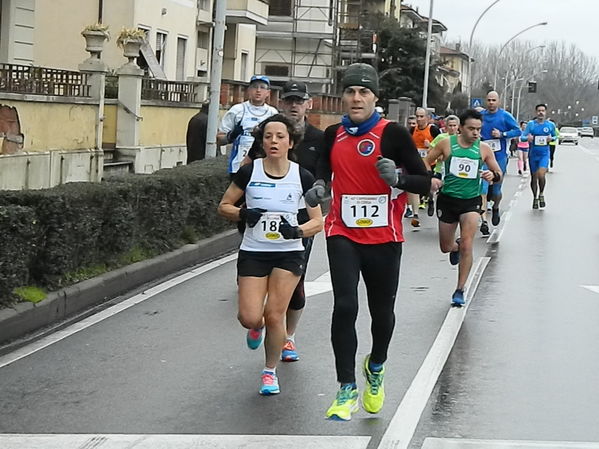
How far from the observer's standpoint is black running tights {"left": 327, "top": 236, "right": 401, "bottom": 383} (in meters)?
6.94

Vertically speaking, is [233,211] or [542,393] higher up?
[233,211]

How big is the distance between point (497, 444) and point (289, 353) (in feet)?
8.06

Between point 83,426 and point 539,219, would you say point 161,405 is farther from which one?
point 539,219

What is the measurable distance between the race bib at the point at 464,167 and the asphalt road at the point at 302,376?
1.23 meters

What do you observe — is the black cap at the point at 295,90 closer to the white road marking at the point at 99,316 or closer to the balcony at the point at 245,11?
the white road marking at the point at 99,316

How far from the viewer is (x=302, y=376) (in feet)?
26.7

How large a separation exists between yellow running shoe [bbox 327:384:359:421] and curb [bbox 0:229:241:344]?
3.13 m

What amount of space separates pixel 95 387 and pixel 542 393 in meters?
2.90

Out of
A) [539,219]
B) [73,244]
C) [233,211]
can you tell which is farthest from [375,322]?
[539,219]

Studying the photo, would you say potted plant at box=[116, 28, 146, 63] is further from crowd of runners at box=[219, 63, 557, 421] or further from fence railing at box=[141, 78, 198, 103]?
crowd of runners at box=[219, 63, 557, 421]

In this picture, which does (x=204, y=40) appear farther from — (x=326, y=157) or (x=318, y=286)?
(x=326, y=157)

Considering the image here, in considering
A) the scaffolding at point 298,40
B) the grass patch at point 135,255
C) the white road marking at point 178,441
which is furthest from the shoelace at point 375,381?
the scaffolding at point 298,40

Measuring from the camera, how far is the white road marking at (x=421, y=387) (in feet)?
21.5

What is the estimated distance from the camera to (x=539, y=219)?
21422 mm
